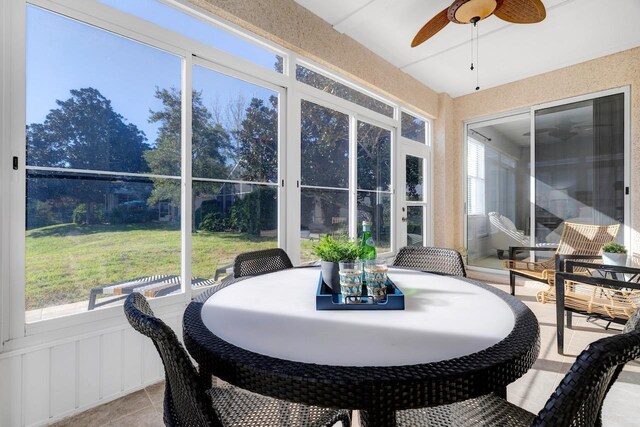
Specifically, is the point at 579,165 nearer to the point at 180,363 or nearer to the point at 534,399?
the point at 534,399

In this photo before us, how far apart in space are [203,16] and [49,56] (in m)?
1.09

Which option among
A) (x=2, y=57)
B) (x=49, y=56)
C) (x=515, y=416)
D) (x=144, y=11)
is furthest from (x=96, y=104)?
(x=515, y=416)

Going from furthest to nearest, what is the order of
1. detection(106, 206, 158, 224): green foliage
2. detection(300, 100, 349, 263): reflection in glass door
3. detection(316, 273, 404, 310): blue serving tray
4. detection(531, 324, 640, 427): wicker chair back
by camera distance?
detection(300, 100, 349, 263): reflection in glass door
detection(106, 206, 158, 224): green foliage
detection(316, 273, 404, 310): blue serving tray
detection(531, 324, 640, 427): wicker chair back

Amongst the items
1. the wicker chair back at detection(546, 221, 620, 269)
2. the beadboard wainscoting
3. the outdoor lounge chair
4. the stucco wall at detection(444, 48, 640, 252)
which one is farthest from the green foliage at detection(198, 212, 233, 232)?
the outdoor lounge chair

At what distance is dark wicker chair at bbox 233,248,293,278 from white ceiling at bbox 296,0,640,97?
246 centimetres

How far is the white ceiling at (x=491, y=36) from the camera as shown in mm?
2955

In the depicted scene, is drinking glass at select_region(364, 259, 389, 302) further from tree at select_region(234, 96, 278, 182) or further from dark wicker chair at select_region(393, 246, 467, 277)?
tree at select_region(234, 96, 278, 182)

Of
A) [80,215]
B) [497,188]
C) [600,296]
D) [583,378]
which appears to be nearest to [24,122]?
[80,215]

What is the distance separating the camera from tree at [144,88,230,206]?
7.13ft

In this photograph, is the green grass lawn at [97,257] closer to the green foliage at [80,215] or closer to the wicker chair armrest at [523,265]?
the green foliage at [80,215]

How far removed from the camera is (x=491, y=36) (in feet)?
11.3

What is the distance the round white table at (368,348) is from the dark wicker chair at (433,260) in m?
0.73

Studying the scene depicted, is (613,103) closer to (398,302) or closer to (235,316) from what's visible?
(398,302)

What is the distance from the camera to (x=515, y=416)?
1011 millimetres
